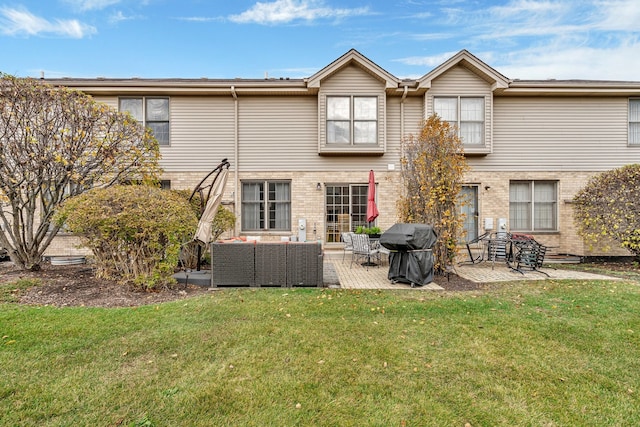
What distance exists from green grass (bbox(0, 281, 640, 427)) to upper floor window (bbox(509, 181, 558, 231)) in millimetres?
6647

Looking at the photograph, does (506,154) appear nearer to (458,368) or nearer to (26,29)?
(458,368)

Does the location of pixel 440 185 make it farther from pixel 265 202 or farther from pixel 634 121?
pixel 634 121

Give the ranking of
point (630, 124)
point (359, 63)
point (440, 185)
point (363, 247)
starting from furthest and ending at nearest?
point (630, 124) < point (359, 63) < point (363, 247) < point (440, 185)

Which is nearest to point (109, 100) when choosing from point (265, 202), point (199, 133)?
point (199, 133)

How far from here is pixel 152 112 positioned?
11.1m

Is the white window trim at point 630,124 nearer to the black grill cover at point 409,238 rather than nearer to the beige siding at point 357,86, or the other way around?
the beige siding at point 357,86

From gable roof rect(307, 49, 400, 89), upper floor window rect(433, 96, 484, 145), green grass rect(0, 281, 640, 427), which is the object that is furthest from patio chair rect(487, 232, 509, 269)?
gable roof rect(307, 49, 400, 89)

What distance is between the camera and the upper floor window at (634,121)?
11461 mm

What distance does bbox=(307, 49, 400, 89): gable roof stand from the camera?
10.6 meters

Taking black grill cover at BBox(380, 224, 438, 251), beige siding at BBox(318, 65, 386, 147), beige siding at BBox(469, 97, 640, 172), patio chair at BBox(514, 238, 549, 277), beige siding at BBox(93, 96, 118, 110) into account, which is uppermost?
beige siding at BBox(318, 65, 386, 147)

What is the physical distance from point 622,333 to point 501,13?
46.4 ft

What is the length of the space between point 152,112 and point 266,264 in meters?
8.18

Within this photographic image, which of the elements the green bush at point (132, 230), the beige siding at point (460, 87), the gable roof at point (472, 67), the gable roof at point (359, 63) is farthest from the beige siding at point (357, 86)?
the green bush at point (132, 230)

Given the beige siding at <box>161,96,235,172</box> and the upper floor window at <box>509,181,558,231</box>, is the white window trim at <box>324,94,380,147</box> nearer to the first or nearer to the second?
the beige siding at <box>161,96,235,172</box>
